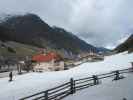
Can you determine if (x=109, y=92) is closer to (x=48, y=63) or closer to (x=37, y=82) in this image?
(x=37, y=82)

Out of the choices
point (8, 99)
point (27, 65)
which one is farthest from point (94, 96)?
point (27, 65)

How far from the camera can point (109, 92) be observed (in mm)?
20828

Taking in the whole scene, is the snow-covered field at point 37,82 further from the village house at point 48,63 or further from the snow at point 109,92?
the village house at point 48,63

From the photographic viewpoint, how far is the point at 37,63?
458 feet

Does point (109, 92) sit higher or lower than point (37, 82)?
higher

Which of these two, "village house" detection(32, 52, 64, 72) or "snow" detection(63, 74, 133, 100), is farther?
"village house" detection(32, 52, 64, 72)

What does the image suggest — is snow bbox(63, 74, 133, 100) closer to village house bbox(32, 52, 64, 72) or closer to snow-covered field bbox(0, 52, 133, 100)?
snow-covered field bbox(0, 52, 133, 100)

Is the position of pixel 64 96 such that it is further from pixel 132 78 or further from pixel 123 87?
pixel 132 78

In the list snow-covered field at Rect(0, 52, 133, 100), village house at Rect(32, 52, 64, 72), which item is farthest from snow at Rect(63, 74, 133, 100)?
village house at Rect(32, 52, 64, 72)

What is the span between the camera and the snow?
66.7ft

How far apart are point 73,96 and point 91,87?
2.57 meters

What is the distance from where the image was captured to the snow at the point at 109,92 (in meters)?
20.3

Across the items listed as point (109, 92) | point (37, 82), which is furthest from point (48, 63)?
point (109, 92)

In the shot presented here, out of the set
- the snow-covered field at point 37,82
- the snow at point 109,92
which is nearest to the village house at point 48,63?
the snow-covered field at point 37,82
